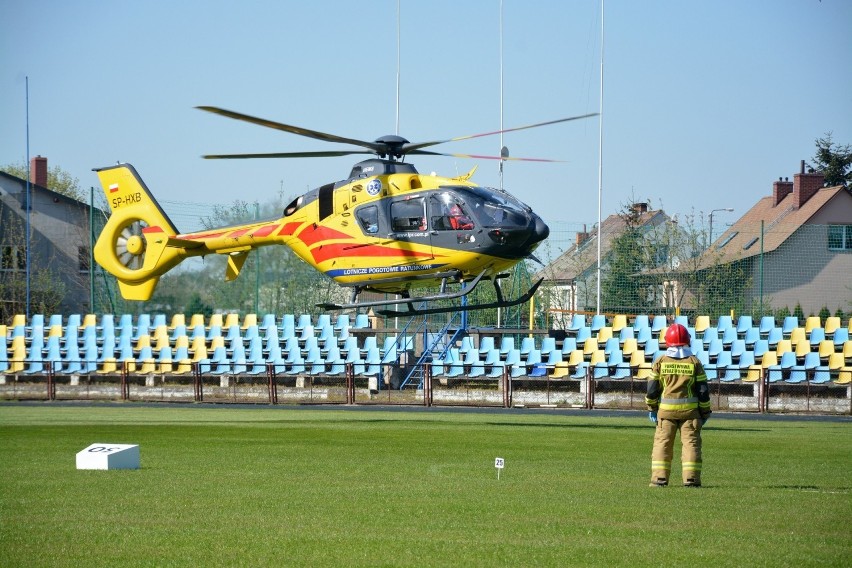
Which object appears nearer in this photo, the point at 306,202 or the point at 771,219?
the point at 306,202

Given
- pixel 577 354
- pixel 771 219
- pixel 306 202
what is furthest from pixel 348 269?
pixel 771 219

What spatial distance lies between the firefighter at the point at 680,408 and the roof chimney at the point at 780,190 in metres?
62.3

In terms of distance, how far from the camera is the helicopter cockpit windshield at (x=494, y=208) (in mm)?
23734

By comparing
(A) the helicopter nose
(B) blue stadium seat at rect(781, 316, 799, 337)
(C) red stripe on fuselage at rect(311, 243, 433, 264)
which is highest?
(A) the helicopter nose

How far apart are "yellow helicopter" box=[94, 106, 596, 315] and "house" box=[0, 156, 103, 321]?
26.9m

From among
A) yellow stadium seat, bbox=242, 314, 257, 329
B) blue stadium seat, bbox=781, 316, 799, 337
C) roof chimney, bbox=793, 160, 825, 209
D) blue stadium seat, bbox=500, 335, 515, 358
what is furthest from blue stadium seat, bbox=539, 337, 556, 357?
roof chimney, bbox=793, 160, 825, 209

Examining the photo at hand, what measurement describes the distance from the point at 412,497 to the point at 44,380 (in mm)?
32767

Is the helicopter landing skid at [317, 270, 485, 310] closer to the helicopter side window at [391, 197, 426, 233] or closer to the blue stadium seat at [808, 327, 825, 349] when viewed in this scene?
the helicopter side window at [391, 197, 426, 233]

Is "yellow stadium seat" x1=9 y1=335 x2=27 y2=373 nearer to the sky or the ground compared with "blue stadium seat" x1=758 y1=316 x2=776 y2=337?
nearer to the ground

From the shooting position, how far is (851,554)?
9188 mm

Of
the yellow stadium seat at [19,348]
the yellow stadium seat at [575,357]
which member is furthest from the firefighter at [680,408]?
the yellow stadium seat at [19,348]

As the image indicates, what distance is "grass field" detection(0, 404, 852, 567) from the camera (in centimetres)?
924

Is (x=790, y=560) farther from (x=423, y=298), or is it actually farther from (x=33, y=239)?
(x=33, y=239)

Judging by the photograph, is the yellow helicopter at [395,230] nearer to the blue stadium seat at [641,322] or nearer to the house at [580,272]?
the blue stadium seat at [641,322]
